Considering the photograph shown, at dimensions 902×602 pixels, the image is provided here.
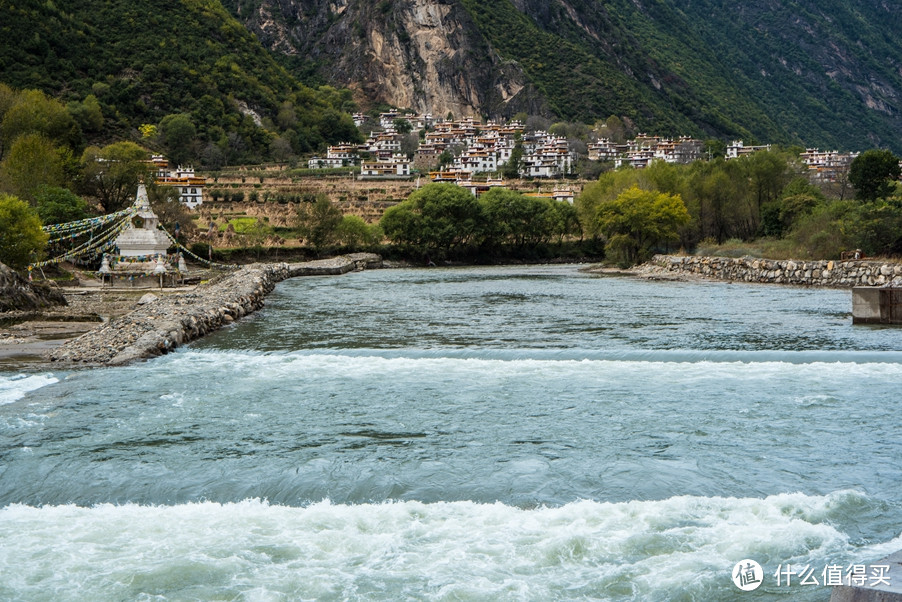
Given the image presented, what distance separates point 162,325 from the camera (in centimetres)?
2553

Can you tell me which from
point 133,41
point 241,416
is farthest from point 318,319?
point 133,41

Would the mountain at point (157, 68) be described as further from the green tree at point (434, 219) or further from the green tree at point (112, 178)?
the green tree at point (434, 219)

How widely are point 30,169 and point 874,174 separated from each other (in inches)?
2144

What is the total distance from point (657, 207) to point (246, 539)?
58.8m

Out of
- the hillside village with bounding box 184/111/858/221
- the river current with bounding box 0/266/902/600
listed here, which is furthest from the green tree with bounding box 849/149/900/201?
the river current with bounding box 0/266/902/600

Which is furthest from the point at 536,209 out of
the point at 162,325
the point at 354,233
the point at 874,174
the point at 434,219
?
the point at 162,325

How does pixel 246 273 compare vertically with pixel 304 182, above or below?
below

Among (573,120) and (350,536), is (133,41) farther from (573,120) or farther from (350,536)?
(350,536)

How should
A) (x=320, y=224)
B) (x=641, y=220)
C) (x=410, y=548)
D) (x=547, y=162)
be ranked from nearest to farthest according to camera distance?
1. (x=410, y=548)
2. (x=641, y=220)
3. (x=320, y=224)
4. (x=547, y=162)

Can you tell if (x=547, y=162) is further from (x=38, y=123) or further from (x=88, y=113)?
(x=38, y=123)

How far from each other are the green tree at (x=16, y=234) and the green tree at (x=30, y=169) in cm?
1634

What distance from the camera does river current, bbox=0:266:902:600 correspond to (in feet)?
30.6

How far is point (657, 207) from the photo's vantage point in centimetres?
6544

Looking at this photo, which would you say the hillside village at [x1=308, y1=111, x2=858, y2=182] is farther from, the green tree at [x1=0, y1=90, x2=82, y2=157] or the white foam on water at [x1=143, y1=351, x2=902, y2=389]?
the white foam on water at [x1=143, y1=351, x2=902, y2=389]
